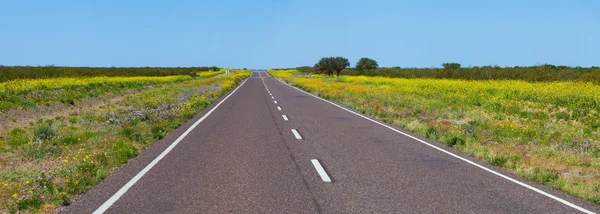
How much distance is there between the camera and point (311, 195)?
5809mm

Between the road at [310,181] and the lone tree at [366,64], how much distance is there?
330ft

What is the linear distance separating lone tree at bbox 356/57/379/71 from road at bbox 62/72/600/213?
10050 cm

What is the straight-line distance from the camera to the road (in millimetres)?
5391

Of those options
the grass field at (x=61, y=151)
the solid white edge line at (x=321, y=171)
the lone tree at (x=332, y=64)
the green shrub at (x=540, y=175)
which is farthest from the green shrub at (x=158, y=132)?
the lone tree at (x=332, y=64)

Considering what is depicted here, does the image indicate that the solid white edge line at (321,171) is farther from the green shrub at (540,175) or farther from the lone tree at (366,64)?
the lone tree at (366,64)

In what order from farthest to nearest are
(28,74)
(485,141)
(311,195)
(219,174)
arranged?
(28,74) < (485,141) < (219,174) < (311,195)

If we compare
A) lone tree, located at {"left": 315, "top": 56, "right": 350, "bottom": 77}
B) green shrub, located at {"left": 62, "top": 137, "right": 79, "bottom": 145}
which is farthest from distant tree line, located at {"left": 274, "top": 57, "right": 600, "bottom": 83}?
green shrub, located at {"left": 62, "top": 137, "right": 79, "bottom": 145}

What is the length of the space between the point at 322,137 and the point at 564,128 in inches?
361

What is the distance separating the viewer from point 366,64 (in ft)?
362

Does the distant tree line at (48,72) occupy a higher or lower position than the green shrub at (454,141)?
lower

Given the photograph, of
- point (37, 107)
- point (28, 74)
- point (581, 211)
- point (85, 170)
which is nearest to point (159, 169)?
point (85, 170)

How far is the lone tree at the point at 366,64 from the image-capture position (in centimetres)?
10969

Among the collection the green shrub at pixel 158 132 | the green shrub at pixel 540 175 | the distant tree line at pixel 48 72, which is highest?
the green shrub at pixel 540 175

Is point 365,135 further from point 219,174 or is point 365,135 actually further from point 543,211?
point 543,211
